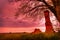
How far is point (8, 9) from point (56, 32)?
533 mm

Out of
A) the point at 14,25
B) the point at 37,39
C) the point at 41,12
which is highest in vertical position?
the point at 41,12

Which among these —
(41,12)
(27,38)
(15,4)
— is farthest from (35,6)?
(27,38)

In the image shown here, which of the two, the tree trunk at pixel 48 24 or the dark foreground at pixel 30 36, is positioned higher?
the tree trunk at pixel 48 24

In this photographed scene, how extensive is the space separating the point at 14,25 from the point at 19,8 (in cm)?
18

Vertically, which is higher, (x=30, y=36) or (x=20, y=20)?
(x=20, y=20)

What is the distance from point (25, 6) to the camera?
1745mm

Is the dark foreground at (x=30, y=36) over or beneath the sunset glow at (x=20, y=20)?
beneath

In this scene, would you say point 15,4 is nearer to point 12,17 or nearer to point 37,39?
point 12,17

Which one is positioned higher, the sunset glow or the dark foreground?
the sunset glow

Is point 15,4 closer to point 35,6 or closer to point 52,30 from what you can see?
point 35,6

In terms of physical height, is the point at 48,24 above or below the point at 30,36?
above

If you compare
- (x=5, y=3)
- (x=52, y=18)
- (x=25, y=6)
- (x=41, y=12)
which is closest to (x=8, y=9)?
(x=5, y=3)

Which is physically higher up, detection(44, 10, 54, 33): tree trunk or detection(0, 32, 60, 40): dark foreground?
detection(44, 10, 54, 33): tree trunk

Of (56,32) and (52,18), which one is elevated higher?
(52,18)
